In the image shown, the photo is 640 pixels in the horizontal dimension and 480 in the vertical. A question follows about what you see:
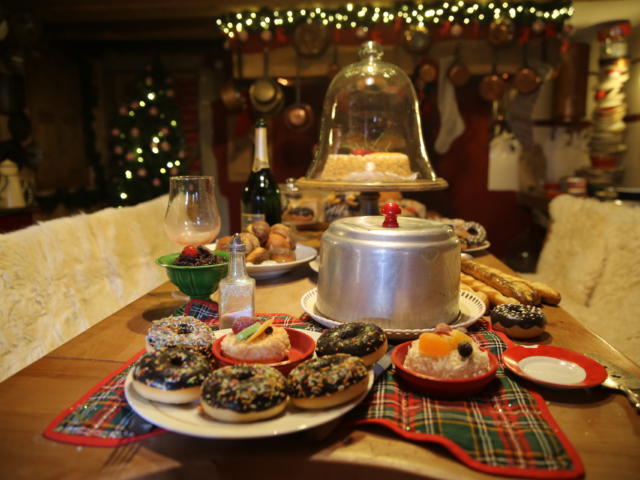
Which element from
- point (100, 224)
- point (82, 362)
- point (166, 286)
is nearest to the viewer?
point (82, 362)

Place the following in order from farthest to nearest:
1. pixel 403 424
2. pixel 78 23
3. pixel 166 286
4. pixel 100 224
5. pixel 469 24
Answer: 1. pixel 78 23
2. pixel 469 24
3. pixel 100 224
4. pixel 166 286
5. pixel 403 424

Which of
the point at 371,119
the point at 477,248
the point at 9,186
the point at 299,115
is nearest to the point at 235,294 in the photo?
the point at 477,248

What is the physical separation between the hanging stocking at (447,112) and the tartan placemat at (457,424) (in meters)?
4.20

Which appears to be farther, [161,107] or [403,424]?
[161,107]

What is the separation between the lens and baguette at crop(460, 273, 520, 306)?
1.22 metres

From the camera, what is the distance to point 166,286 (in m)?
1.50

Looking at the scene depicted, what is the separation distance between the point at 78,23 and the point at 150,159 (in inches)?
63.1

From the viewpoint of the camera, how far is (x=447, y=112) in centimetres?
467

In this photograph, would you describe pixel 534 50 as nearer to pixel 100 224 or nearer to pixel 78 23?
pixel 100 224

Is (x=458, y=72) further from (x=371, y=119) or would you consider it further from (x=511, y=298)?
(x=511, y=298)

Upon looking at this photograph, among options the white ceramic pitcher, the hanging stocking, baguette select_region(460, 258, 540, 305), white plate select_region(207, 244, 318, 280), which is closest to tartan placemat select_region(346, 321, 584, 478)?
baguette select_region(460, 258, 540, 305)

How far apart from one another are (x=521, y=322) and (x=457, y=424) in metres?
0.43

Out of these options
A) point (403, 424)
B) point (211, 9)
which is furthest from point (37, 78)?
point (403, 424)

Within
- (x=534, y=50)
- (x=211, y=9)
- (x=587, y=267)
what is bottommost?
(x=587, y=267)
